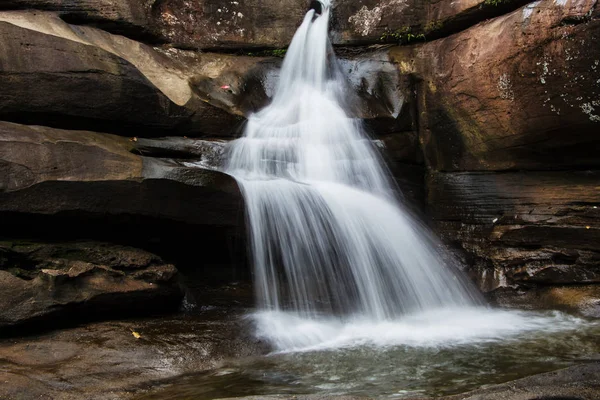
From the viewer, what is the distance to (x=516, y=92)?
270 inches

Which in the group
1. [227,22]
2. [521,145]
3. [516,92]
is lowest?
[521,145]

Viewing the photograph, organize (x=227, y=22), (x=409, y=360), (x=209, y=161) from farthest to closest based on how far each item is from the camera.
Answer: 1. (x=227, y=22)
2. (x=209, y=161)
3. (x=409, y=360)

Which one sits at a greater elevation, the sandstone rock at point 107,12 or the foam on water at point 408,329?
the sandstone rock at point 107,12

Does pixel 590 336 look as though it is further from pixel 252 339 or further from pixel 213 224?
pixel 213 224

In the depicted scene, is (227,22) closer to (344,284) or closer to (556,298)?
(344,284)

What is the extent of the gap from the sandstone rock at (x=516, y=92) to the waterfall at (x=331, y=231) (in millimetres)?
1253

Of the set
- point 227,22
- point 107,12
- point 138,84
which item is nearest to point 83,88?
point 138,84

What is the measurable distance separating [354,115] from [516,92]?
2.45 metres

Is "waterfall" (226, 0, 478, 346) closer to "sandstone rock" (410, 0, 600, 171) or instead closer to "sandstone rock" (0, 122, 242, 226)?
"sandstone rock" (0, 122, 242, 226)

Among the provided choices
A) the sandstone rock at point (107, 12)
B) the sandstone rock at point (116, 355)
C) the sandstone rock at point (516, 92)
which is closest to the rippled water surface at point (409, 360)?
the sandstone rock at point (116, 355)

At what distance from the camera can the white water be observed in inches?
224

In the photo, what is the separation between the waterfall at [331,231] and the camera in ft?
20.6

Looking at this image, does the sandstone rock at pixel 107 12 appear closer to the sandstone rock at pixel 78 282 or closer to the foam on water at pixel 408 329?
the sandstone rock at pixel 78 282

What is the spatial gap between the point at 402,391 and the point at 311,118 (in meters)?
5.40
